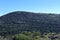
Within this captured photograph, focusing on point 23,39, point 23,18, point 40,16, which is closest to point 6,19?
point 23,18

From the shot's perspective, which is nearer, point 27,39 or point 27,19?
point 27,39

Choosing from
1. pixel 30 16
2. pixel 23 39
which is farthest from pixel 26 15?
pixel 23 39

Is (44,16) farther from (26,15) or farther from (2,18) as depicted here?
(2,18)

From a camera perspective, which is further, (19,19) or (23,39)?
(19,19)

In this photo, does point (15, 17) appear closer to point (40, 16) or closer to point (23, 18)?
point (23, 18)

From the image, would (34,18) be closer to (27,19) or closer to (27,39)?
(27,19)

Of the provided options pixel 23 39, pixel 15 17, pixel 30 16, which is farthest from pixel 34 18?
pixel 23 39

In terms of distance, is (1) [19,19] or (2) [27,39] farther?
(1) [19,19]
